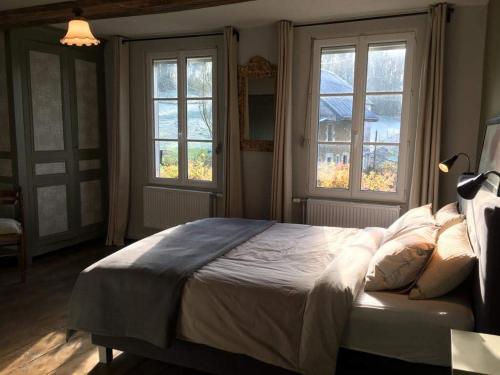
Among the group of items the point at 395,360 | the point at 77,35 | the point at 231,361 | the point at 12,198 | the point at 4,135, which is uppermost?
the point at 77,35

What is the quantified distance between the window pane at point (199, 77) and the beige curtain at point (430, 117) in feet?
7.30

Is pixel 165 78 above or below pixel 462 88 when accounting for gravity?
above

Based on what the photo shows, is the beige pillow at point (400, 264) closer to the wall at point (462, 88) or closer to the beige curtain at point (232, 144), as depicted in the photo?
the wall at point (462, 88)

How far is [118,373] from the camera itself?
250 cm

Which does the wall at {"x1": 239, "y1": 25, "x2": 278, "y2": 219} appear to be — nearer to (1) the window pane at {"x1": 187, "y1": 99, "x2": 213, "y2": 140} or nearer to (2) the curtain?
(2) the curtain

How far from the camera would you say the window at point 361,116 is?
3.92m

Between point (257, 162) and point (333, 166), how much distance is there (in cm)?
81

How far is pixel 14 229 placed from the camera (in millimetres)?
3863

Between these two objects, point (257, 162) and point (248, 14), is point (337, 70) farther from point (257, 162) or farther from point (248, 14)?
point (257, 162)

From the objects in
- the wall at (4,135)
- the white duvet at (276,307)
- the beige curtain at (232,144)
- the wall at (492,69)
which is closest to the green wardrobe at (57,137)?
the wall at (4,135)

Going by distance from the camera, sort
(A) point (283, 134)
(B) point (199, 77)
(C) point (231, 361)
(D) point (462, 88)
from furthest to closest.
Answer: (B) point (199, 77) < (A) point (283, 134) < (D) point (462, 88) < (C) point (231, 361)

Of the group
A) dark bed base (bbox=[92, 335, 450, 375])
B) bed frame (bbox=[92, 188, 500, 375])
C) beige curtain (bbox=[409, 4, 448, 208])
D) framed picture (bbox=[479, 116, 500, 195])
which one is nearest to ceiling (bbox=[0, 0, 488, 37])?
beige curtain (bbox=[409, 4, 448, 208])

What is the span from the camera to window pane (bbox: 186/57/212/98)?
15.4 ft

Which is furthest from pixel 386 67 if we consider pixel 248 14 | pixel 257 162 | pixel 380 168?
pixel 257 162
